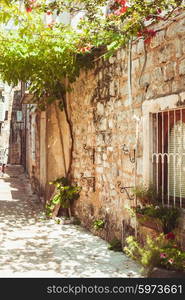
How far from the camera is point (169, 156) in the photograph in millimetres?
4801

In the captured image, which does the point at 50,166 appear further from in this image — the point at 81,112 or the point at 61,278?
the point at 61,278

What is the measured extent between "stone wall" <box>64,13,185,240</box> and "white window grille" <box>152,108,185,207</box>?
0.65 feet

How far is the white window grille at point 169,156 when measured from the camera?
4.59m

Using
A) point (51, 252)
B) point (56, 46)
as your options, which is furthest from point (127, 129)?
point (56, 46)

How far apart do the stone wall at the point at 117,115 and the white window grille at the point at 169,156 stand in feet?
0.65

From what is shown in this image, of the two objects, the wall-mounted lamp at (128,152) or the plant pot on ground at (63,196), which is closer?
the wall-mounted lamp at (128,152)

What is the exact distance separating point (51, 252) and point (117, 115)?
2.10m

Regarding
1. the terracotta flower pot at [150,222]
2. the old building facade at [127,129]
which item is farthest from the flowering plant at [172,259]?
the terracotta flower pot at [150,222]

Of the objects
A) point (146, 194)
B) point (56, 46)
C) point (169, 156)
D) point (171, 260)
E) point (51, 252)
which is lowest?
point (51, 252)

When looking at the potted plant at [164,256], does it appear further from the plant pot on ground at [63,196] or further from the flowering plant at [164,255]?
the plant pot on ground at [63,196]

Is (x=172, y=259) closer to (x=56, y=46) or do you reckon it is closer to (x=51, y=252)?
(x=51, y=252)

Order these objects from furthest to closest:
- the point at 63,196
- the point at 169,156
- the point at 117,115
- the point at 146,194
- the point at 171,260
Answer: the point at 63,196, the point at 117,115, the point at 146,194, the point at 169,156, the point at 171,260

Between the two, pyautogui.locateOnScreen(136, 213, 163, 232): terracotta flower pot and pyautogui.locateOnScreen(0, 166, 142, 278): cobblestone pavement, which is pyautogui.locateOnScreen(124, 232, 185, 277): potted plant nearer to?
pyautogui.locateOnScreen(136, 213, 163, 232): terracotta flower pot

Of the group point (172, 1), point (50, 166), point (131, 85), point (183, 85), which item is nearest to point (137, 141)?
point (131, 85)
